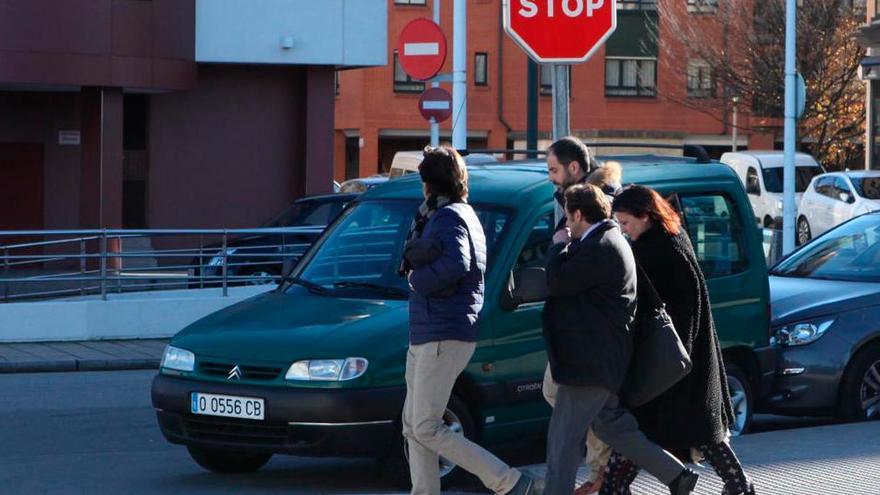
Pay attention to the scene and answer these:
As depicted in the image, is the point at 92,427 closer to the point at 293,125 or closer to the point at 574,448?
the point at 574,448

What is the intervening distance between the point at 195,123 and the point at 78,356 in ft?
39.1

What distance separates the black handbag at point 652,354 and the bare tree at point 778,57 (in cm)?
3701

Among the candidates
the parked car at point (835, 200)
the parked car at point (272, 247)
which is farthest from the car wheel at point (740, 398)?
the parked car at point (835, 200)

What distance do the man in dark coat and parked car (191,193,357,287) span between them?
10161 millimetres

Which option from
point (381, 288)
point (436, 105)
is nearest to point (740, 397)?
point (381, 288)

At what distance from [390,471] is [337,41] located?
18.6 m

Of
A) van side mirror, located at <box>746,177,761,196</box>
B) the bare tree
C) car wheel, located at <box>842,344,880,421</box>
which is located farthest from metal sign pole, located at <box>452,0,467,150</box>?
the bare tree

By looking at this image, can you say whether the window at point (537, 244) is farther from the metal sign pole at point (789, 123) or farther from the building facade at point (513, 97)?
the building facade at point (513, 97)

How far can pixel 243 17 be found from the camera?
26047 millimetres

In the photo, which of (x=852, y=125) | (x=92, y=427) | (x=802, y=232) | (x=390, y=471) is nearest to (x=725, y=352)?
(x=390, y=471)

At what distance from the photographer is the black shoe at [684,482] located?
731 cm

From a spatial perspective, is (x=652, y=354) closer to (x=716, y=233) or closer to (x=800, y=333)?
(x=716, y=233)

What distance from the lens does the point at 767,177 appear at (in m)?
37.9

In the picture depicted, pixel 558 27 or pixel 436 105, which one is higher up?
pixel 436 105
